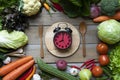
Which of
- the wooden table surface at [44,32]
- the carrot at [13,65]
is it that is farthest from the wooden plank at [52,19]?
the carrot at [13,65]

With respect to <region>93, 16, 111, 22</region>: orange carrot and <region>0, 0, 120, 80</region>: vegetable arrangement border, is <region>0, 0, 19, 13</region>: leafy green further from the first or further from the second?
<region>93, 16, 111, 22</region>: orange carrot

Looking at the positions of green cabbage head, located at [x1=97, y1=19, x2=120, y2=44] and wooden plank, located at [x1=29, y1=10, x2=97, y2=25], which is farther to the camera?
wooden plank, located at [x1=29, y1=10, x2=97, y2=25]

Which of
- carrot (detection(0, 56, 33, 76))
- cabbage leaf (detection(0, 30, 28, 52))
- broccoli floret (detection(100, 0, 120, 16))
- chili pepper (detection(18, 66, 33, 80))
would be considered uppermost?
broccoli floret (detection(100, 0, 120, 16))

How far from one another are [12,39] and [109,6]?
61 centimetres

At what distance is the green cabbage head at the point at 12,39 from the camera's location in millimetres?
1759

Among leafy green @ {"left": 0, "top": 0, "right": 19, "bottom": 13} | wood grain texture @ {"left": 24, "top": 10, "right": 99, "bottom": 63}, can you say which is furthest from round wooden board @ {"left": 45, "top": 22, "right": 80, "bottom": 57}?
leafy green @ {"left": 0, "top": 0, "right": 19, "bottom": 13}

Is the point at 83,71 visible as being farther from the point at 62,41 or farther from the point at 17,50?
the point at 17,50

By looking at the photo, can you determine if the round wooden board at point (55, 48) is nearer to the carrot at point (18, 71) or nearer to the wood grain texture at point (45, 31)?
the wood grain texture at point (45, 31)

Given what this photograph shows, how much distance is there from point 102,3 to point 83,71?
423 mm

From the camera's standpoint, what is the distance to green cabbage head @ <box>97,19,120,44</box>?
5.72 feet

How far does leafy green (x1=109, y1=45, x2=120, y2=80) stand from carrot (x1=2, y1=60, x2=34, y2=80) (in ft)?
1.59

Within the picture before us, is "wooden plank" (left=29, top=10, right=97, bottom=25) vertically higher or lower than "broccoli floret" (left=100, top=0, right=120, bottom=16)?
lower

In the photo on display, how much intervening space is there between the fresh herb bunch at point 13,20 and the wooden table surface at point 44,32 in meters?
0.06

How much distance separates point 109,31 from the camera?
5.72 feet
